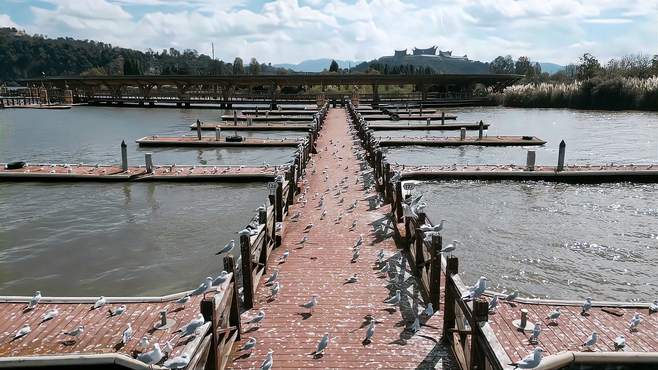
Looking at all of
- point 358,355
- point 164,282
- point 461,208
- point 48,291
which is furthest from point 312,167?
point 358,355

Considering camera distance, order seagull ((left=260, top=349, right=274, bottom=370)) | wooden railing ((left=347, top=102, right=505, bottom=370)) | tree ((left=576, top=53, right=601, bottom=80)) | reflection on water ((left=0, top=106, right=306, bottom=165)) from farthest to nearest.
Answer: tree ((left=576, top=53, right=601, bottom=80)), reflection on water ((left=0, top=106, right=306, bottom=165)), seagull ((left=260, top=349, right=274, bottom=370)), wooden railing ((left=347, top=102, right=505, bottom=370))

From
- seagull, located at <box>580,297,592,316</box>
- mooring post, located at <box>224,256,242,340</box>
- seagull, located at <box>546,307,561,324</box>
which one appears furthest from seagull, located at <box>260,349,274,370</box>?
seagull, located at <box>580,297,592,316</box>

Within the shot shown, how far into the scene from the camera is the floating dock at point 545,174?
2462 centimetres

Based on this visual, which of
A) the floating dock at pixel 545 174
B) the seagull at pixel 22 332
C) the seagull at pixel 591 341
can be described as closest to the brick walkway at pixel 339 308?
the seagull at pixel 591 341

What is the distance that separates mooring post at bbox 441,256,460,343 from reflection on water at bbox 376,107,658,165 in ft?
74.3

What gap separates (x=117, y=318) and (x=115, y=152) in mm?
30188

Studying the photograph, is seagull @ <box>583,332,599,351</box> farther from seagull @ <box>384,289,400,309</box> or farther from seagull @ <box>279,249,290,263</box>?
seagull @ <box>279,249,290,263</box>

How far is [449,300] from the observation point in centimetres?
816

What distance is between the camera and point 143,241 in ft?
56.3

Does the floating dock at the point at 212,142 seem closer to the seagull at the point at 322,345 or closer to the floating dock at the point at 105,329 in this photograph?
the floating dock at the point at 105,329

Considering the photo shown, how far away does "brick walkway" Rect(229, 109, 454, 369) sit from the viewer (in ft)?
25.3

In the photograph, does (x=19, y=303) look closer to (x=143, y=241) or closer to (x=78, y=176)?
(x=143, y=241)

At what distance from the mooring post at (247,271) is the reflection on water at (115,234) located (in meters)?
4.76

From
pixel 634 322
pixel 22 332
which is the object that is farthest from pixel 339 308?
pixel 22 332
